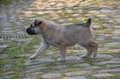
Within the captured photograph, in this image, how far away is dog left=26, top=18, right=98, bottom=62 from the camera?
5203 mm

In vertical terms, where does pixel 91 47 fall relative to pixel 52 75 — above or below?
above

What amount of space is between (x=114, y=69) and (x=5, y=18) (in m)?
6.48

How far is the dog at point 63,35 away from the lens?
205 inches

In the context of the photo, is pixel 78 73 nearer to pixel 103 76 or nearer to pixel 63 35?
pixel 103 76

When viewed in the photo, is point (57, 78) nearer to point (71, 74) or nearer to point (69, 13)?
point (71, 74)

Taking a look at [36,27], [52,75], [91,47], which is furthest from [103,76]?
[36,27]

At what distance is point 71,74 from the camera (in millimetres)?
4180

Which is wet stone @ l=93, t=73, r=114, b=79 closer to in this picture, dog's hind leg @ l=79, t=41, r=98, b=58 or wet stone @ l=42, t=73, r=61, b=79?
wet stone @ l=42, t=73, r=61, b=79

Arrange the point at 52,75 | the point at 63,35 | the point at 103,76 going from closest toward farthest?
the point at 103,76
the point at 52,75
the point at 63,35

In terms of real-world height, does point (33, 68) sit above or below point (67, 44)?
below

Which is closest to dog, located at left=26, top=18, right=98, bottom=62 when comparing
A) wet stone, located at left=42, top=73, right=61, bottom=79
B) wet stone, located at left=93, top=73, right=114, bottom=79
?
wet stone, located at left=42, top=73, right=61, bottom=79

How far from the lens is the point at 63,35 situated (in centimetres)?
530

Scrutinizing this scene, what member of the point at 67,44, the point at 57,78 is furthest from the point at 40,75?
the point at 67,44

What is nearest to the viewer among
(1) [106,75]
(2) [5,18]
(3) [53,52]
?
(1) [106,75]
